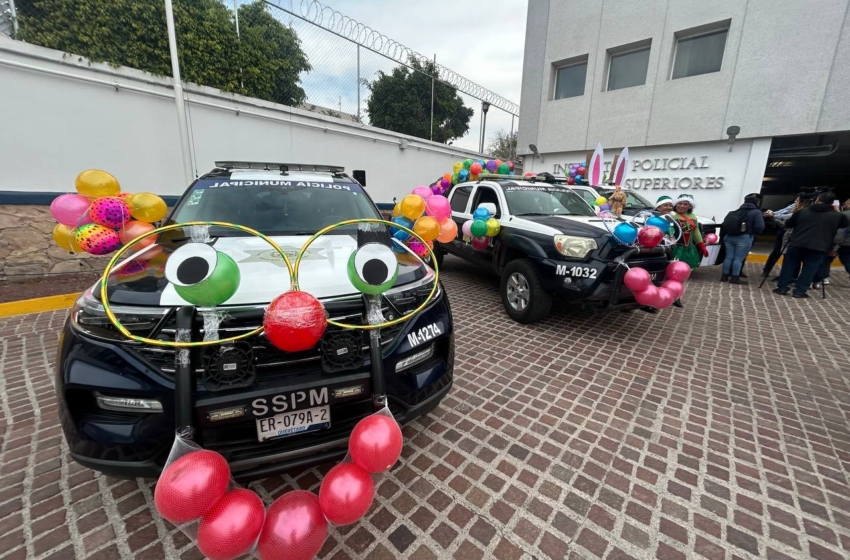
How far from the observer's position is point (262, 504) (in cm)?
148

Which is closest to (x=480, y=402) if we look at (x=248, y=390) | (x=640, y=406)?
(x=640, y=406)

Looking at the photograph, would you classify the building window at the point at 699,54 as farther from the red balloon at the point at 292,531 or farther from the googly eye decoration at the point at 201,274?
the red balloon at the point at 292,531

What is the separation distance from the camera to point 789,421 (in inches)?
109

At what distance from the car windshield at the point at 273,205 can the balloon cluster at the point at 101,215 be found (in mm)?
747

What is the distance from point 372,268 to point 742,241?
829cm

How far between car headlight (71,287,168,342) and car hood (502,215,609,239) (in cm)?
370

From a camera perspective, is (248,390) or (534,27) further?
(534,27)

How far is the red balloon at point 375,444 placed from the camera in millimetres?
1556

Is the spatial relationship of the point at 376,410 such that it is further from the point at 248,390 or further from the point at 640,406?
the point at 640,406

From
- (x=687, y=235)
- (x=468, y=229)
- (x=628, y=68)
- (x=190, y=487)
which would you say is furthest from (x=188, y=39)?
(x=628, y=68)

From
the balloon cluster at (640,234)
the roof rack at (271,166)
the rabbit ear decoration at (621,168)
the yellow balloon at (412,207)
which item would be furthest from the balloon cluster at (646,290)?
the rabbit ear decoration at (621,168)

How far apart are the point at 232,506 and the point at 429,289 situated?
140 cm

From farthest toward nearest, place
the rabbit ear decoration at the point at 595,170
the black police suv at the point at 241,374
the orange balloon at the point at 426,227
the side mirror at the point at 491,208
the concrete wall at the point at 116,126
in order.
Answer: the rabbit ear decoration at the point at 595,170
the concrete wall at the point at 116,126
the side mirror at the point at 491,208
the orange balloon at the point at 426,227
the black police suv at the point at 241,374

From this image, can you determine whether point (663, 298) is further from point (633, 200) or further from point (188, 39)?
point (188, 39)
